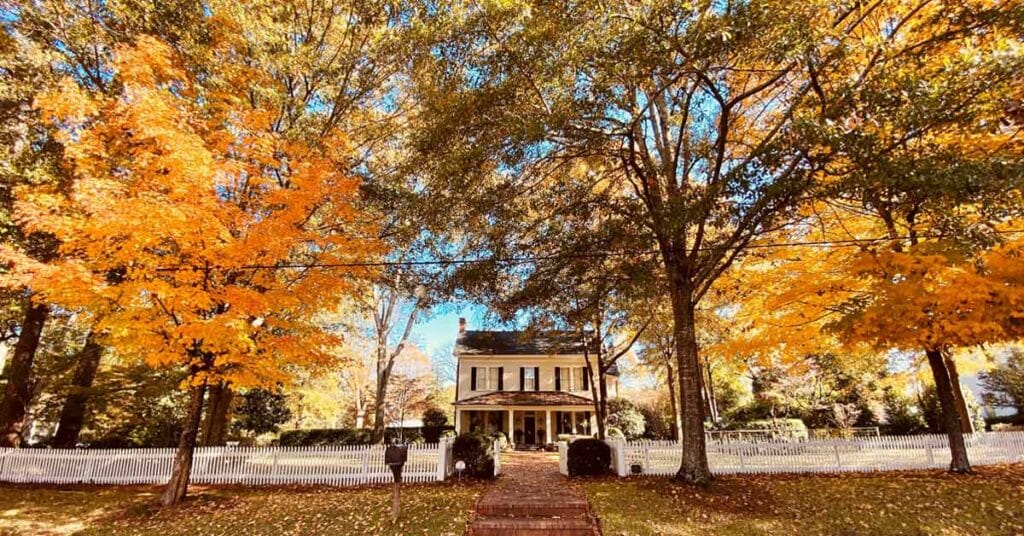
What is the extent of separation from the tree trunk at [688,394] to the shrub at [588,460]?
8.42ft

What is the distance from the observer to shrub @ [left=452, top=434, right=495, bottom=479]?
39.9ft

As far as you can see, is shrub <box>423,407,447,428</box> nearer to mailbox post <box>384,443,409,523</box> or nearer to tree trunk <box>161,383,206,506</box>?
tree trunk <box>161,383,206,506</box>

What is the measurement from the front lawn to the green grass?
3.07 m

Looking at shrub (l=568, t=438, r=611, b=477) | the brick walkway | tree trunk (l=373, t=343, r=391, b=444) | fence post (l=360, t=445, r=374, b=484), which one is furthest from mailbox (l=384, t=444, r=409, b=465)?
tree trunk (l=373, t=343, r=391, b=444)

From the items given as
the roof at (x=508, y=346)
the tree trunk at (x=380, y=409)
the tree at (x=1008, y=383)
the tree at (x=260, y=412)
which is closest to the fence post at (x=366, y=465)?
the tree trunk at (x=380, y=409)

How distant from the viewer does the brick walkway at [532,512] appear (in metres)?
7.35

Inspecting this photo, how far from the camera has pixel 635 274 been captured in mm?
9984

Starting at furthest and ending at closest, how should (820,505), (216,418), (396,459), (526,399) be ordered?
1. (526,399)
2. (216,418)
3. (820,505)
4. (396,459)

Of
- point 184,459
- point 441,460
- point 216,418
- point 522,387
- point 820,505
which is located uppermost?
point 522,387

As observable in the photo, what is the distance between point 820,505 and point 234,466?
44.0ft

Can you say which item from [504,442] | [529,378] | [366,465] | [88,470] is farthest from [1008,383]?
[88,470]

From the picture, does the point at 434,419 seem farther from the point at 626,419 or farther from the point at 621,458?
the point at 621,458

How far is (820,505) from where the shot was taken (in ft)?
26.8

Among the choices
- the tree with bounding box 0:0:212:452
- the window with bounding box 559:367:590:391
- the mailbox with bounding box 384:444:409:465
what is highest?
the tree with bounding box 0:0:212:452
